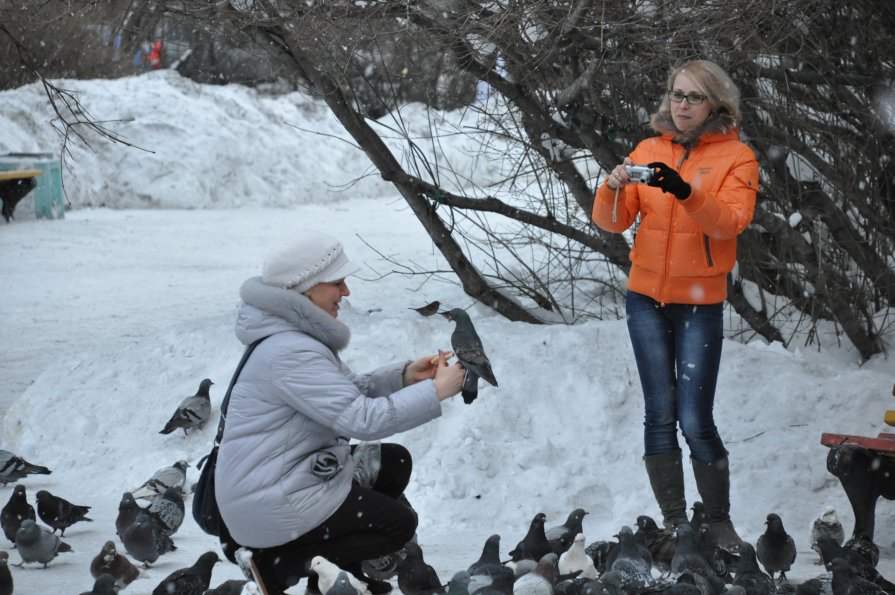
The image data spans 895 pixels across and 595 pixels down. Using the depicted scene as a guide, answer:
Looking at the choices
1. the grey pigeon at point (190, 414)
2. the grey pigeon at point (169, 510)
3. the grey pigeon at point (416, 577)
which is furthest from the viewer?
the grey pigeon at point (190, 414)

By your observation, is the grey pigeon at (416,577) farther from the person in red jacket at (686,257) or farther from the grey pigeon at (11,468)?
the grey pigeon at (11,468)

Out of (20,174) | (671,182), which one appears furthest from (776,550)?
(20,174)

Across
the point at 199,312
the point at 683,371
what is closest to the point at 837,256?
the point at 683,371

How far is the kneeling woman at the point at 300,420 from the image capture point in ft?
12.0

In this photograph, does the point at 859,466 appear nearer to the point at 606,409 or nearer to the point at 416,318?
the point at 606,409

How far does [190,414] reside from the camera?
6805 millimetres

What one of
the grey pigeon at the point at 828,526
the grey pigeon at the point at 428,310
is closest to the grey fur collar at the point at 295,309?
the grey pigeon at the point at 828,526

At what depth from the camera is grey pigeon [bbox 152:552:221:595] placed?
421 centimetres

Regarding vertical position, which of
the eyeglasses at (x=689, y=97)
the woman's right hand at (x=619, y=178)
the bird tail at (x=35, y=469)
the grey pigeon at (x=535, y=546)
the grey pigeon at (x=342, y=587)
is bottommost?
the bird tail at (x=35, y=469)

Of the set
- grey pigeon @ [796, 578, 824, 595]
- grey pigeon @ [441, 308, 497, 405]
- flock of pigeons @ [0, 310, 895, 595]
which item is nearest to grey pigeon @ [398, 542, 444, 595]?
flock of pigeons @ [0, 310, 895, 595]

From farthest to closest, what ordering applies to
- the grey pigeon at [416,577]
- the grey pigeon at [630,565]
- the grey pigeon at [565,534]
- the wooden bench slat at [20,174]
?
the wooden bench slat at [20,174] < the grey pigeon at [565,534] < the grey pigeon at [416,577] < the grey pigeon at [630,565]

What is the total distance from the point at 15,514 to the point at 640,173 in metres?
3.55

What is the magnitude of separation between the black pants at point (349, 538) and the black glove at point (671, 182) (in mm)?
1575

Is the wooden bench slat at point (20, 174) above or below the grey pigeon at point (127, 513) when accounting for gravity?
below
